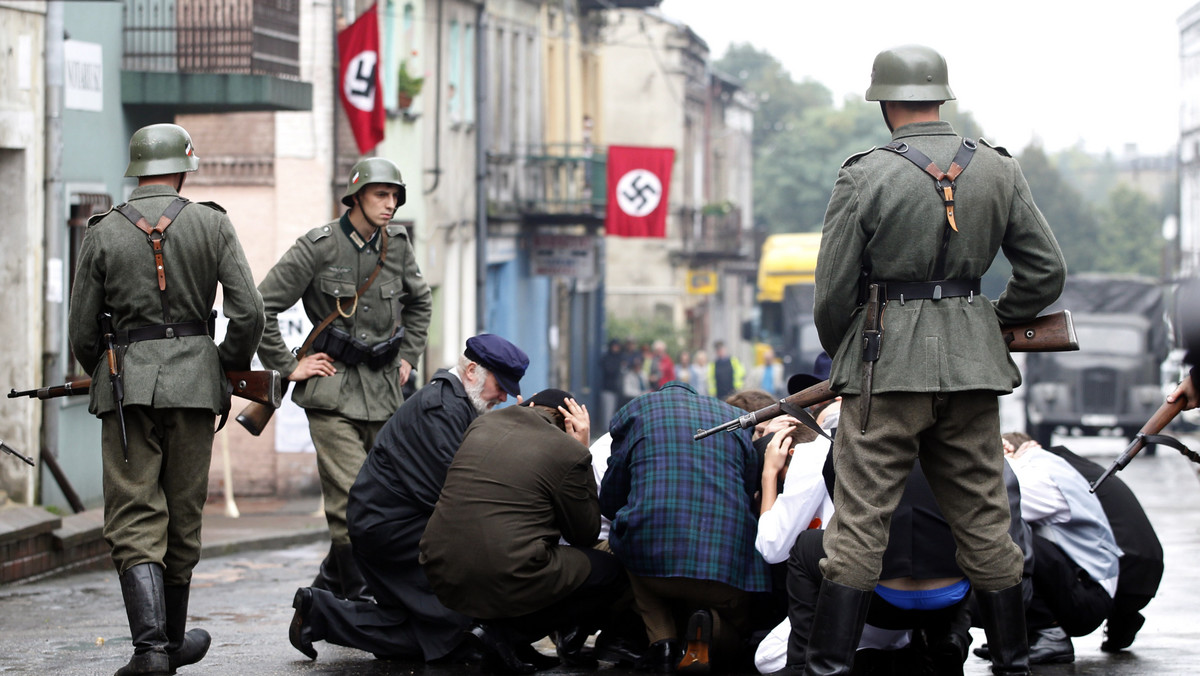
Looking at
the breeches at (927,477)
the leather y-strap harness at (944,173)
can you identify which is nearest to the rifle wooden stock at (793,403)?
the breeches at (927,477)

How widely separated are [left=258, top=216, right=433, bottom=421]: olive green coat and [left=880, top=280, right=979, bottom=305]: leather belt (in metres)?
3.49

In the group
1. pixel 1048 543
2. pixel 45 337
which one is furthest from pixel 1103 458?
pixel 1048 543

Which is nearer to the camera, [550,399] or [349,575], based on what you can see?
[550,399]

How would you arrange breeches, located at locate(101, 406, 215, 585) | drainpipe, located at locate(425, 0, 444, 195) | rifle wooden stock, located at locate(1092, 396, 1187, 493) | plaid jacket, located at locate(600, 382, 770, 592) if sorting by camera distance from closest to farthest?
rifle wooden stock, located at locate(1092, 396, 1187, 493)
breeches, located at locate(101, 406, 215, 585)
plaid jacket, located at locate(600, 382, 770, 592)
drainpipe, located at locate(425, 0, 444, 195)

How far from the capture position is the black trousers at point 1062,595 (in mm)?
7551

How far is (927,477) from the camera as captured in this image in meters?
6.21

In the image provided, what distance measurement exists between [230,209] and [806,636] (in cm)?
1393

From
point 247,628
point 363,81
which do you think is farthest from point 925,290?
point 363,81

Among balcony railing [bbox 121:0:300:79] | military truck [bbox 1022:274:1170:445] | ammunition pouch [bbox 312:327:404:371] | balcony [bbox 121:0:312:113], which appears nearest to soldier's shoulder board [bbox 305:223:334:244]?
ammunition pouch [bbox 312:327:404:371]

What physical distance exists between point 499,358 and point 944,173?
2.42 m

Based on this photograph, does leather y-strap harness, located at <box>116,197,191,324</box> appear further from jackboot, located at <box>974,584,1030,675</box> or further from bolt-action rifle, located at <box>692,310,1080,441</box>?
jackboot, located at <box>974,584,1030,675</box>

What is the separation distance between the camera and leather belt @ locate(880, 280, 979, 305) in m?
6.00

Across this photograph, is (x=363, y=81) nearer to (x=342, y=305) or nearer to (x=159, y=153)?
(x=342, y=305)

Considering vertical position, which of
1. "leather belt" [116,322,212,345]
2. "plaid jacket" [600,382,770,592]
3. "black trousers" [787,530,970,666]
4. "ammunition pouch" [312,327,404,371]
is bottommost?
"black trousers" [787,530,970,666]
